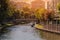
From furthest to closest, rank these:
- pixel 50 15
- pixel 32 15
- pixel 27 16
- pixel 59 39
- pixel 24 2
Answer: pixel 24 2 → pixel 32 15 → pixel 27 16 → pixel 50 15 → pixel 59 39

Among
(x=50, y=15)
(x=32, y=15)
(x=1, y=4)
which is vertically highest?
(x=1, y=4)

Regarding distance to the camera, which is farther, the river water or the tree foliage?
the tree foliage

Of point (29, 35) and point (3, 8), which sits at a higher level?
point (3, 8)

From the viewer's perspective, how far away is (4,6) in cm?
5712

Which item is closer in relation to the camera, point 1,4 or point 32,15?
point 1,4

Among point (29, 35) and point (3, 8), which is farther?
point (3, 8)

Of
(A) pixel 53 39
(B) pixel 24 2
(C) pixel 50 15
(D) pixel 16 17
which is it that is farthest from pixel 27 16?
(A) pixel 53 39

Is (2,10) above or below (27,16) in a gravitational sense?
above

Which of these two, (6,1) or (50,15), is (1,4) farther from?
(50,15)

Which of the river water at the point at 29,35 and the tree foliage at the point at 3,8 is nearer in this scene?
the river water at the point at 29,35

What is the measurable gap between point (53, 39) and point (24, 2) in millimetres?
157345

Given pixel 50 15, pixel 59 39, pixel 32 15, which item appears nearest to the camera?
pixel 59 39

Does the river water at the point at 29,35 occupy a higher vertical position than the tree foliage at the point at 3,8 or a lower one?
lower

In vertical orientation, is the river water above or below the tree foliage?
below
